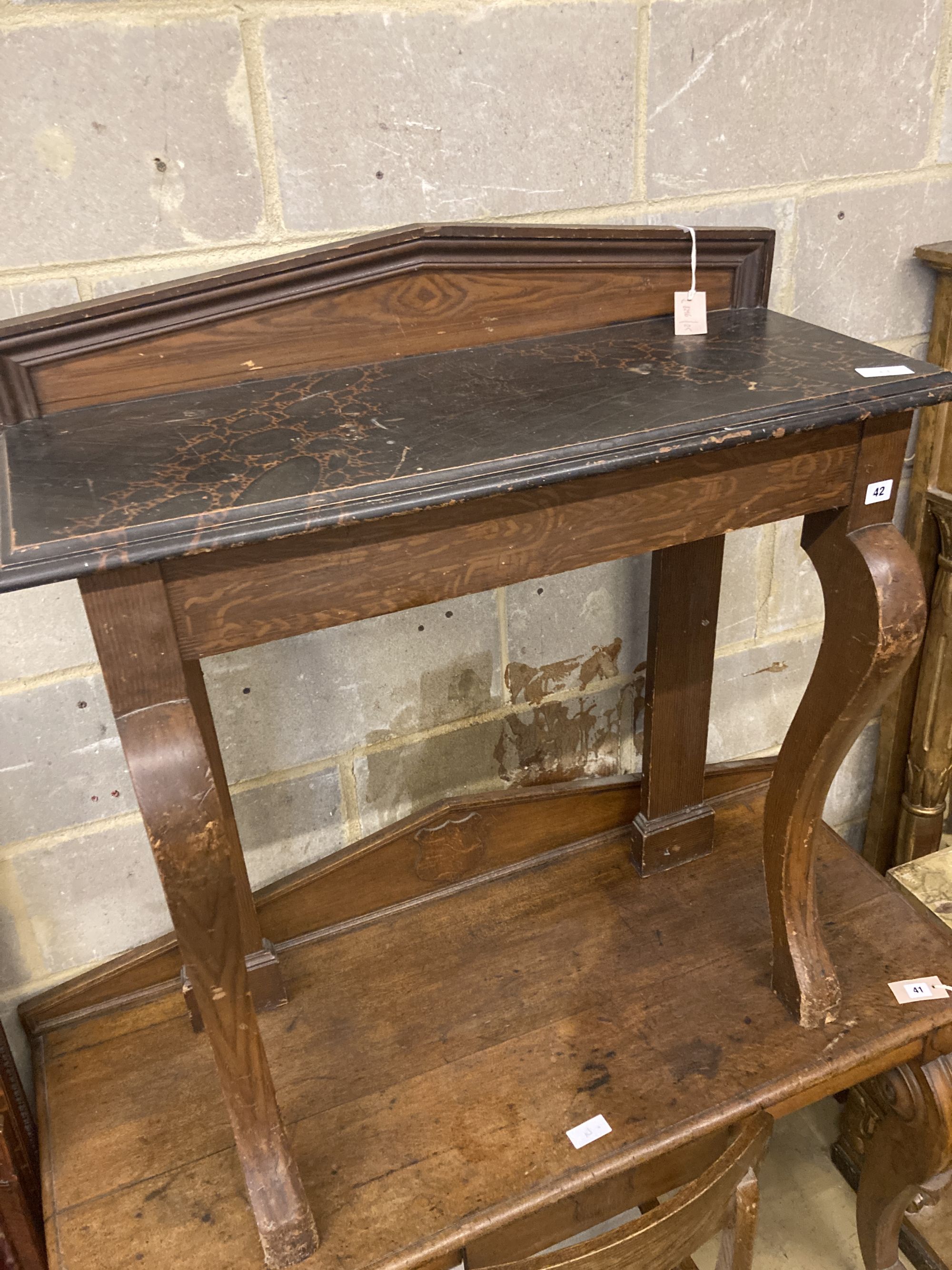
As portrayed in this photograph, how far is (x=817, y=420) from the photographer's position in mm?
811

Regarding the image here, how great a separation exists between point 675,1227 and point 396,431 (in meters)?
0.70

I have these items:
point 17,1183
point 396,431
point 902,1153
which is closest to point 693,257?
point 396,431

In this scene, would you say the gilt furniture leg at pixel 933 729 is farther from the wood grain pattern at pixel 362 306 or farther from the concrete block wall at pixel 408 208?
the wood grain pattern at pixel 362 306

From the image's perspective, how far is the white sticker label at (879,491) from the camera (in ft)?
3.05

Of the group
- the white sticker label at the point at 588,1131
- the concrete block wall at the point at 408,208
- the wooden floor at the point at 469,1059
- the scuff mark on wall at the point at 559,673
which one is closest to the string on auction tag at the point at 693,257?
the concrete block wall at the point at 408,208

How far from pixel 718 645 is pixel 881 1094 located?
0.66 metres

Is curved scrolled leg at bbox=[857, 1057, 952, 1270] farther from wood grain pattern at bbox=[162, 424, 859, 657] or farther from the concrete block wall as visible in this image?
wood grain pattern at bbox=[162, 424, 859, 657]

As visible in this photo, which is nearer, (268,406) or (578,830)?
(268,406)

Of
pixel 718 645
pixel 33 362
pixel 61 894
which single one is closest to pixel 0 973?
pixel 61 894

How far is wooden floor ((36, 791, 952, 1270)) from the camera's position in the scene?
101 cm

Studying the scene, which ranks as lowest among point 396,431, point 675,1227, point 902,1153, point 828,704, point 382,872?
point 902,1153

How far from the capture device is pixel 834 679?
102 centimetres

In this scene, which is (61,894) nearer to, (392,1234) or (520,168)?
(392,1234)

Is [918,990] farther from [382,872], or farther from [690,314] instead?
[690,314]
